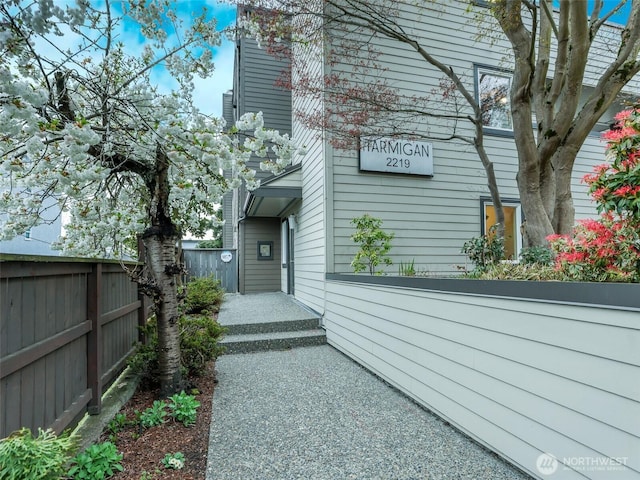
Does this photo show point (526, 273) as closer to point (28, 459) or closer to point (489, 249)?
point (489, 249)

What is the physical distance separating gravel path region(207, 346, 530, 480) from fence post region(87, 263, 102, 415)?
0.96 meters

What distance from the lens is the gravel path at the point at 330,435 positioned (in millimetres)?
2297

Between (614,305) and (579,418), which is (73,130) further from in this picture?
(579,418)

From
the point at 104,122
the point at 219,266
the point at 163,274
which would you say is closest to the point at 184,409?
the point at 163,274

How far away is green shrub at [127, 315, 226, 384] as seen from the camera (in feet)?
11.7

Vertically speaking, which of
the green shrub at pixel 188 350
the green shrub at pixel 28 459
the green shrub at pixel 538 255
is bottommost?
the green shrub at pixel 188 350

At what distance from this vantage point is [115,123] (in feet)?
9.59

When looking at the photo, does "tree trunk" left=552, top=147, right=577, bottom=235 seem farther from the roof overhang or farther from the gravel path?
the roof overhang

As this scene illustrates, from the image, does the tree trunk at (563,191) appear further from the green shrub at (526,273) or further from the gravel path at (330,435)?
the gravel path at (330,435)

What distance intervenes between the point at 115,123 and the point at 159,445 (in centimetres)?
255

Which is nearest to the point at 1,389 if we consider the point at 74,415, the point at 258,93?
the point at 74,415

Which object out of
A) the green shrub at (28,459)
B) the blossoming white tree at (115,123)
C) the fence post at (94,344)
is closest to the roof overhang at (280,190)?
the blossoming white tree at (115,123)

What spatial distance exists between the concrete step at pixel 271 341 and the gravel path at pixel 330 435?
0.96m

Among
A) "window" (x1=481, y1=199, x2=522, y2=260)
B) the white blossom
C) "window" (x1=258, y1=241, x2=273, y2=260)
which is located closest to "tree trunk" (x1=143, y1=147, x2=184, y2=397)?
the white blossom
